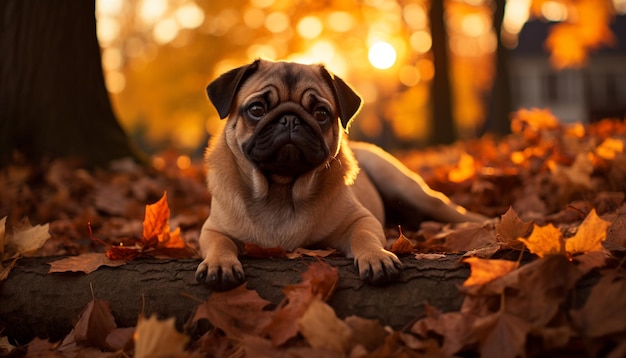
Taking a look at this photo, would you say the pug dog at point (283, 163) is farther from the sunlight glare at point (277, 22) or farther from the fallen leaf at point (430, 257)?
the sunlight glare at point (277, 22)

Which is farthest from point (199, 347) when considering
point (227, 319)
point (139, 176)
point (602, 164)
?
point (139, 176)

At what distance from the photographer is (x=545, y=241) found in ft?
7.84

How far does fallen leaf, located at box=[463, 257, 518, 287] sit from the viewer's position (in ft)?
7.69

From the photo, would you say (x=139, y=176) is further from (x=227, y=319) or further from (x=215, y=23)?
(x=215, y=23)

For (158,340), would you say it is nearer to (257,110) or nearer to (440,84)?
(257,110)

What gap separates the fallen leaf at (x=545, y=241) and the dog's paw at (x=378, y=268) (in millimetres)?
577

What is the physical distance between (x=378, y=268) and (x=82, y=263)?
5.15ft

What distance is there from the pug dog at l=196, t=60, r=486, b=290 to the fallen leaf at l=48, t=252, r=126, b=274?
1.66 feet

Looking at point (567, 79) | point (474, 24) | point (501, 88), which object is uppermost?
point (474, 24)

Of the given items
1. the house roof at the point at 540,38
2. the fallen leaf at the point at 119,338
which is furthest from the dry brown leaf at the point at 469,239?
the house roof at the point at 540,38

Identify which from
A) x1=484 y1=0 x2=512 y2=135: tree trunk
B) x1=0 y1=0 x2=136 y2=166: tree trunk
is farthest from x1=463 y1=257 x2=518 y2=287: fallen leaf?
x1=484 y1=0 x2=512 y2=135: tree trunk

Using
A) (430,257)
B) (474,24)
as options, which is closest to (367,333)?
(430,257)

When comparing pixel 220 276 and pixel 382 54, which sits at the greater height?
pixel 220 276

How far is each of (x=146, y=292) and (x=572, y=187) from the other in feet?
10.5
